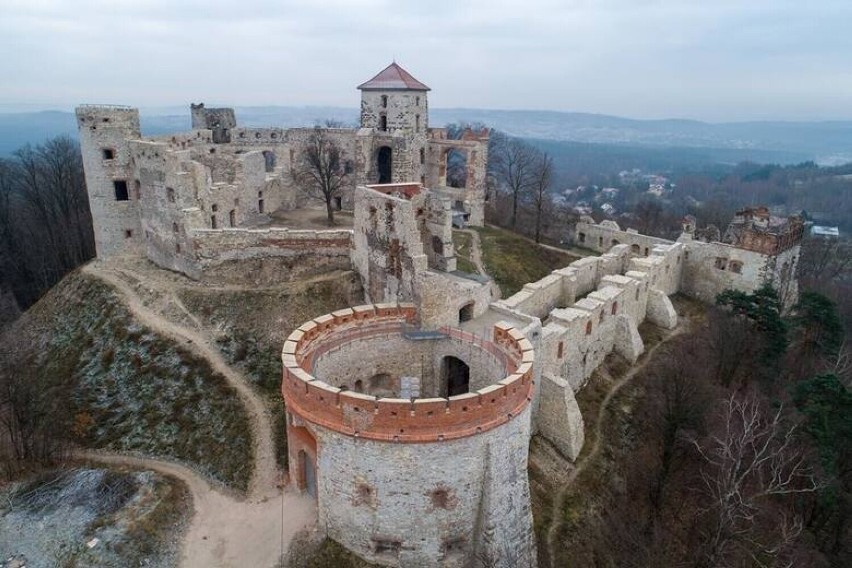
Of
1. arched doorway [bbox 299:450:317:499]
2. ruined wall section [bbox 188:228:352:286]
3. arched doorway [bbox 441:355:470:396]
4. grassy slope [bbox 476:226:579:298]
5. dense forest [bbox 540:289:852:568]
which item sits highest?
ruined wall section [bbox 188:228:352:286]

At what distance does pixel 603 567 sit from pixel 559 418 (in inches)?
200

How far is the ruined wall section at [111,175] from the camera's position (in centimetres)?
3084

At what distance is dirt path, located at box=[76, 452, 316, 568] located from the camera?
16328 millimetres

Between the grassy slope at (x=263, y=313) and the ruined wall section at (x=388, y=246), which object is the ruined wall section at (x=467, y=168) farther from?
the grassy slope at (x=263, y=313)

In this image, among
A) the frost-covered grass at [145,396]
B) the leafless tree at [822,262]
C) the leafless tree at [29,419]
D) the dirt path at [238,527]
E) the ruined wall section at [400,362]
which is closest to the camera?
the dirt path at [238,527]

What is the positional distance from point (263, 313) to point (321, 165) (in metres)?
15.3

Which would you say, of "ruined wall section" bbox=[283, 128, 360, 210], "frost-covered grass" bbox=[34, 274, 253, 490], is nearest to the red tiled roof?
"ruined wall section" bbox=[283, 128, 360, 210]

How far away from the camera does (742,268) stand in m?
33.2

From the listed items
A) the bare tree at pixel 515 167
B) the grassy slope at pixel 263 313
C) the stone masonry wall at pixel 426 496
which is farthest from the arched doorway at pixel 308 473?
the bare tree at pixel 515 167

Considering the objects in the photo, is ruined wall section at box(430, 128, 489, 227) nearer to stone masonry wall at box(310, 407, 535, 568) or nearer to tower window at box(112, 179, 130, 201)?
tower window at box(112, 179, 130, 201)

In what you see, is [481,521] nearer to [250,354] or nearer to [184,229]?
[250,354]

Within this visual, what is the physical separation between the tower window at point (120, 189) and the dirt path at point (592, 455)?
27.5 metres

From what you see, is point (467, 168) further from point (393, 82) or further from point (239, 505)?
point (239, 505)

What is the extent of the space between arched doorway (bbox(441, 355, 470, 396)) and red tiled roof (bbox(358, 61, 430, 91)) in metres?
22.5
